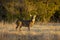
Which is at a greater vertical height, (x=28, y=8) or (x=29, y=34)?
(x=28, y=8)

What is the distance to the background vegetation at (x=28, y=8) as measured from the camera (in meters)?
30.4

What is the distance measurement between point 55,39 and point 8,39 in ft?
8.77

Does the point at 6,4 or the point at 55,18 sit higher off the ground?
the point at 6,4

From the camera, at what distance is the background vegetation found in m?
30.4

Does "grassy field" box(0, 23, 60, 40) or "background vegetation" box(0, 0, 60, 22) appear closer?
"grassy field" box(0, 23, 60, 40)

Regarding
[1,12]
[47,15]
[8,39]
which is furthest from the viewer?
[1,12]

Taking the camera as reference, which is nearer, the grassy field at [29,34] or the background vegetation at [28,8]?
the grassy field at [29,34]

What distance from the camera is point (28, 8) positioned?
3030 cm

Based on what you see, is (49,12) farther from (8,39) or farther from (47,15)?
(8,39)

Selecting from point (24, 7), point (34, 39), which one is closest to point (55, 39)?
point (34, 39)

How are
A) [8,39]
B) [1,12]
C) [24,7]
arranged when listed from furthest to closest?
[1,12], [24,7], [8,39]

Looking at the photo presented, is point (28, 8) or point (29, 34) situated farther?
point (28, 8)

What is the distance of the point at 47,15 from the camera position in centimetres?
3269

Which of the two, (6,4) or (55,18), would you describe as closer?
(6,4)
